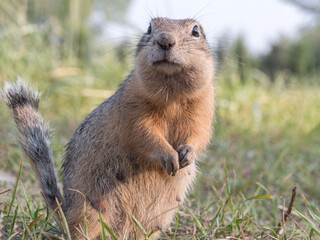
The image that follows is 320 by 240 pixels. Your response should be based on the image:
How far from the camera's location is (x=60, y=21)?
40.8 ft

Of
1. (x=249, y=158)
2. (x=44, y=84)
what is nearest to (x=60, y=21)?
(x=44, y=84)

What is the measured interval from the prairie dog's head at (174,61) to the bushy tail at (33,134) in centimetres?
106

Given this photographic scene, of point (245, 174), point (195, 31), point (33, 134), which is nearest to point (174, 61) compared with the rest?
point (195, 31)

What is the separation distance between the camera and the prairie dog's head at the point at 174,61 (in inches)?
104

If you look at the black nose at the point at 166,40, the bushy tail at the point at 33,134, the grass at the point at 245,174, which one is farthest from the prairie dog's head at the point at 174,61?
the bushy tail at the point at 33,134

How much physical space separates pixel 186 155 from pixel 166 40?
34.4 inches

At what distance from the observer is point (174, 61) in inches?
105

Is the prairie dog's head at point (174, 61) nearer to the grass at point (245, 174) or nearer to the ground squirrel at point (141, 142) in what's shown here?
the ground squirrel at point (141, 142)

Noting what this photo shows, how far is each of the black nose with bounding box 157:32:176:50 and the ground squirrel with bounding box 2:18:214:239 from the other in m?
0.09

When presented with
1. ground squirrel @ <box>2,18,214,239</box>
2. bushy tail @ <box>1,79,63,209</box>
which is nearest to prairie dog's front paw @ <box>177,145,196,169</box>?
ground squirrel @ <box>2,18,214,239</box>

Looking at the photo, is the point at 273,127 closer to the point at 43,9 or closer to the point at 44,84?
the point at 44,84

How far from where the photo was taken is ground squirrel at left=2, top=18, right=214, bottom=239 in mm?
2865

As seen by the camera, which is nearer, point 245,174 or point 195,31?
point 195,31

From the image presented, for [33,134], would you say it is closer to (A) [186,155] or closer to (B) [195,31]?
(A) [186,155]
